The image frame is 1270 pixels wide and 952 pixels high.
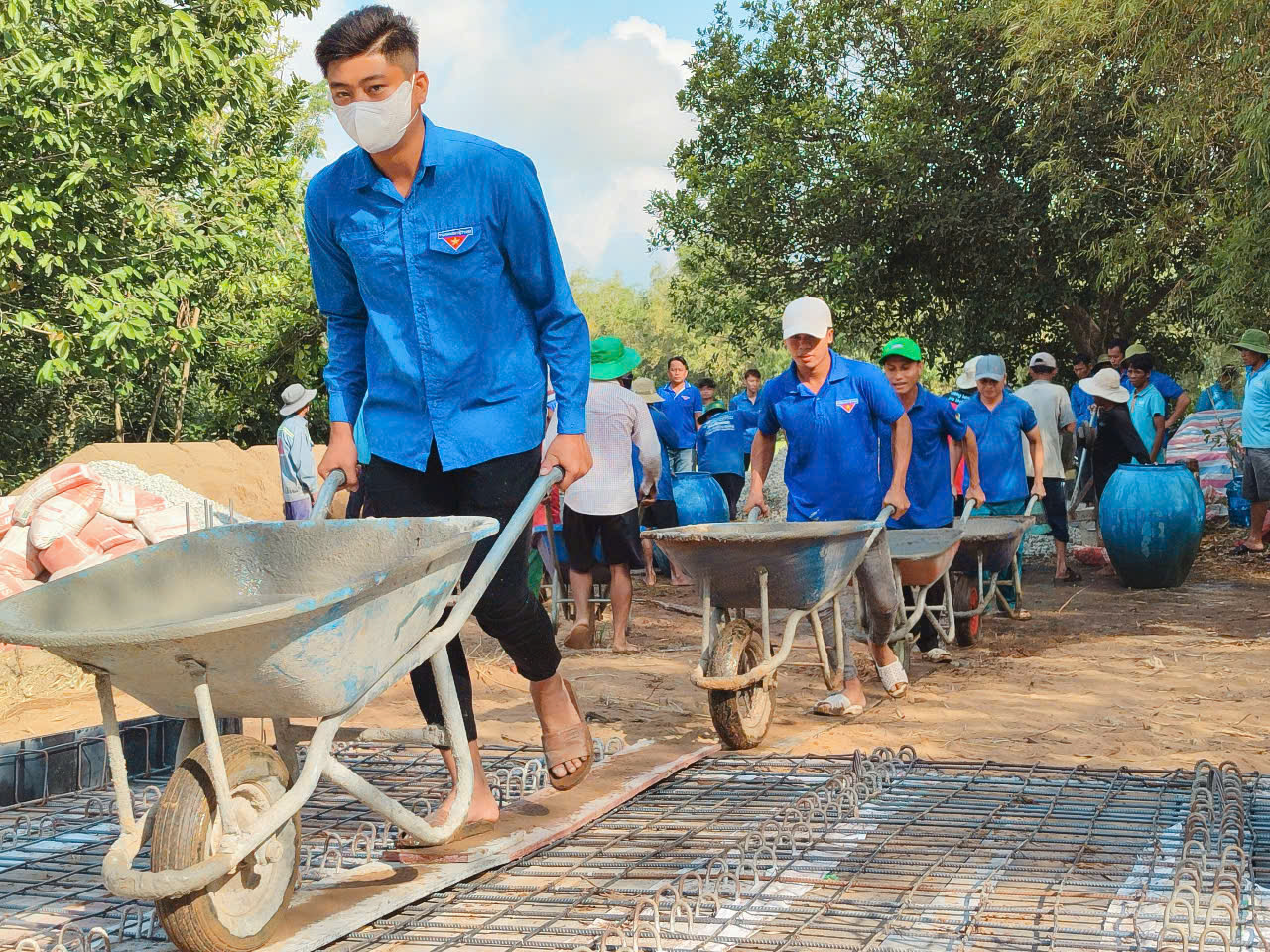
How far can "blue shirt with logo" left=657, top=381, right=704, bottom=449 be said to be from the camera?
13.4 m

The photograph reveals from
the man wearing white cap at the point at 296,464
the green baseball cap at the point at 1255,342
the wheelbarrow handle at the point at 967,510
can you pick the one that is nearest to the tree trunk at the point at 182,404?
the man wearing white cap at the point at 296,464

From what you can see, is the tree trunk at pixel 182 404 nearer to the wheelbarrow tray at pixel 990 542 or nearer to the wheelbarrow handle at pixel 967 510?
the wheelbarrow tray at pixel 990 542

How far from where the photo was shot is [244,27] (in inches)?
415

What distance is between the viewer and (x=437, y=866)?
11.3 feet

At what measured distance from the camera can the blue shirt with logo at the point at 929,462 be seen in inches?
271

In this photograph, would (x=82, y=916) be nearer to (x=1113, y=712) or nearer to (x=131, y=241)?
(x=1113, y=712)

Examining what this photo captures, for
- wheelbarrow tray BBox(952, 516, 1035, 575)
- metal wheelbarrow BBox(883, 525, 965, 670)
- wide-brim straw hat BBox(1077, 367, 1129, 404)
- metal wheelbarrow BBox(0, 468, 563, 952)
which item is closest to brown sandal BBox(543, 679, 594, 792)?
metal wheelbarrow BBox(0, 468, 563, 952)

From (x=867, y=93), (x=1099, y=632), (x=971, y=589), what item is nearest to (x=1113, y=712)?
(x=971, y=589)

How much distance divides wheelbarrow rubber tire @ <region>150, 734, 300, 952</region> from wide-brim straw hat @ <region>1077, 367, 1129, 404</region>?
29.6ft

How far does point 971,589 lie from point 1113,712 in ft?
5.97

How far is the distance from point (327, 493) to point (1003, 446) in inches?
244

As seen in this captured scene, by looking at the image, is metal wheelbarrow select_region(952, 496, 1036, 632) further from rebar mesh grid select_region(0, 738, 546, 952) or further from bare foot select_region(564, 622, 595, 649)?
rebar mesh grid select_region(0, 738, 546, 952)

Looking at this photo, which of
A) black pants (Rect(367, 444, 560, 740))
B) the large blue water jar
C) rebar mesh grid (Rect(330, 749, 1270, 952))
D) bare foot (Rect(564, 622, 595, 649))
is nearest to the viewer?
rebar mesh grid (Rect(330, 749, 1270, 952))

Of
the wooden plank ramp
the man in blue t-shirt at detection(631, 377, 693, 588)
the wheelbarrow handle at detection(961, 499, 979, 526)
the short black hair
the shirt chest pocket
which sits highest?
the short black hair
